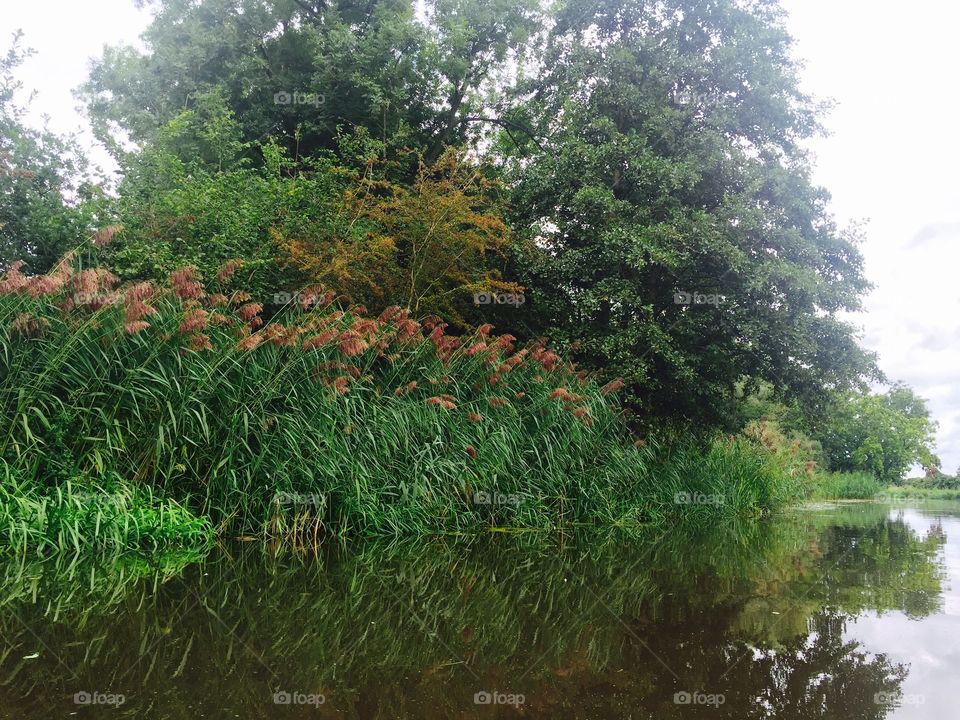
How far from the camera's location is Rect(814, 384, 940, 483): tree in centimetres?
2878

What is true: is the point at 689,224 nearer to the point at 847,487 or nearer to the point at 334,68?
the point at 334,68

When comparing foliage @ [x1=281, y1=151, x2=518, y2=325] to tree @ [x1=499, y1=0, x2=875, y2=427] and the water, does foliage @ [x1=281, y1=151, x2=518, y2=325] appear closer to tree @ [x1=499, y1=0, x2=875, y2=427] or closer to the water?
tree @ [x1=499, y1=0, x2=875, y2=427]

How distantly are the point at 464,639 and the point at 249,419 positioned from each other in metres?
3.75

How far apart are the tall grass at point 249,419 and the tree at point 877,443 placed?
79.1 feet

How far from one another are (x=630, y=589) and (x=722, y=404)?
8667 millimetres

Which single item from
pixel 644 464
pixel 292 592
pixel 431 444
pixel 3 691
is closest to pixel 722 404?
pixel 644 464

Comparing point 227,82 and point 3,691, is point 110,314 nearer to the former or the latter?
point 3,691

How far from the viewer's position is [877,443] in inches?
1121

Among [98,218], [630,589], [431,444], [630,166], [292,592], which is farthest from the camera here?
[630,166]

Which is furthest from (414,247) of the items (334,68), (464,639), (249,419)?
(464,639)

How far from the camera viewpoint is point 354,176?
12766 millimetres

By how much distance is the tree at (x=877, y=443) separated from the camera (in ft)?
94.4

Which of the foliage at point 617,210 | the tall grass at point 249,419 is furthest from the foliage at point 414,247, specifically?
the tall grass at point 249,419

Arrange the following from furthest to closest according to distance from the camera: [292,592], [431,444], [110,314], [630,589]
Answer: [431,444] → [110,314] → [630,589] → [292,592]
